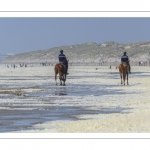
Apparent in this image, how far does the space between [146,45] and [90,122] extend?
17109 cm

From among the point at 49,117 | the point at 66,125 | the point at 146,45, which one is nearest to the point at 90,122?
the point at 66,125

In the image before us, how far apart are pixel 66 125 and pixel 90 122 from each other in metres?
0.75

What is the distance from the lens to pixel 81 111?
18.3 m

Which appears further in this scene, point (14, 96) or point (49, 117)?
point (14, 96)

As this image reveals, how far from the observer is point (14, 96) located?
79.6ft
